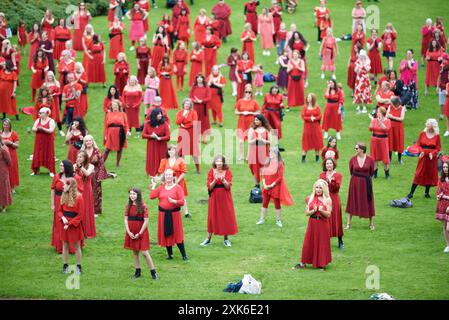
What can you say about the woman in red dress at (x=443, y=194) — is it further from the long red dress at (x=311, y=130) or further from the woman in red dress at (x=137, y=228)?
the long red dress at (x=311, y=130)

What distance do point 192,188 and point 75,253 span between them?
258 inches

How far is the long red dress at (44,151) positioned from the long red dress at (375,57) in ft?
42.9

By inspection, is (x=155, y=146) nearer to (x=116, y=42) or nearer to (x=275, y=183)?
(x=275, y=183)

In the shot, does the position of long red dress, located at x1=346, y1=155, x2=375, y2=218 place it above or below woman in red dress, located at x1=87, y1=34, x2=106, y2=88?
below

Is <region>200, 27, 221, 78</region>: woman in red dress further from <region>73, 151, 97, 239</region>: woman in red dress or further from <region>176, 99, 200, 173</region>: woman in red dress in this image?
<region>73, 151, 97, 239</region>: woman in red dress

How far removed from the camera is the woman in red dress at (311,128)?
27.5m

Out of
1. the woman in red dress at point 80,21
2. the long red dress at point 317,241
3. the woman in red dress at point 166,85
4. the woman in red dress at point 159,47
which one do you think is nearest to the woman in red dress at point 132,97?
the woman in red dress at point 166,85

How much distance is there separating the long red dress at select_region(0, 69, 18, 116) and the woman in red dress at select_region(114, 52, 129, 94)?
3.09 m

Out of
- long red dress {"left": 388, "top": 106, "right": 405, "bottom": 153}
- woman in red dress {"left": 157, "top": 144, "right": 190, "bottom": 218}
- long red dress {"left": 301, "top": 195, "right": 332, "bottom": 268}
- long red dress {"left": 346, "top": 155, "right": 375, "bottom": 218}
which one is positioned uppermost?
long red dress {"left": 388, "top": 106, "right": 405, "bottom": 153}

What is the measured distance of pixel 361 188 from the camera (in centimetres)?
2238

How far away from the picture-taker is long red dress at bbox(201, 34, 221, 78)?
35125 millimetres

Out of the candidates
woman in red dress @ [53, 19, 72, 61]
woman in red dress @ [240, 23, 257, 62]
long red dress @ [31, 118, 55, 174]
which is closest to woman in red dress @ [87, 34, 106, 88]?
woman in red dress @ [53, 19, 72, 61]

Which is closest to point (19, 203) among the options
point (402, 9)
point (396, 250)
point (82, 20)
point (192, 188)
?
point (192, 188)
